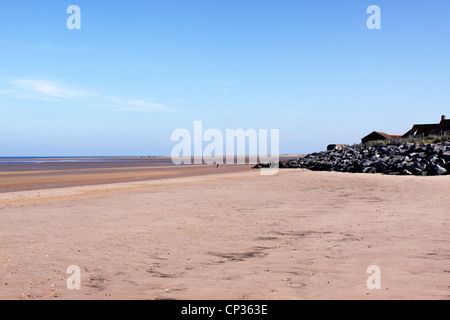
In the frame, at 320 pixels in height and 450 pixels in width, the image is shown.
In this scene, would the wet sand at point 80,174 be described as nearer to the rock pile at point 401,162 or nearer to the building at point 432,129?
the rock pile at point 401,162

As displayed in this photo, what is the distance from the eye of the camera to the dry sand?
5297 mm

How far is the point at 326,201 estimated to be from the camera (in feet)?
47.0

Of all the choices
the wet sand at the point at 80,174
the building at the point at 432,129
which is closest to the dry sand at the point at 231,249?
the wet sand at the point at 80,174

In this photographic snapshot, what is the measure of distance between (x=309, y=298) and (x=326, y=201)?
985 cm

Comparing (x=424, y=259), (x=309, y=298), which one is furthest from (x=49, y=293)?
(x=424, y=259)

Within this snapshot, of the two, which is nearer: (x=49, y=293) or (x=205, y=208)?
(x=49, y=293)

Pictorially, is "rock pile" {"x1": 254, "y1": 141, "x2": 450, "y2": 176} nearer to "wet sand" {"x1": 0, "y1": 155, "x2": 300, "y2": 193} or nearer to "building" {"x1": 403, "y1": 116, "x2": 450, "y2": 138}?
"wet sand" {"x1": 0, "y1": 155, "x2": 300, "y2": 193}

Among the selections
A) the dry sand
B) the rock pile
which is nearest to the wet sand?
the dry sand

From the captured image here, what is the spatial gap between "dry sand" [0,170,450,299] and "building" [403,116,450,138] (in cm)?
5250

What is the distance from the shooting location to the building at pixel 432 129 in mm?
59312

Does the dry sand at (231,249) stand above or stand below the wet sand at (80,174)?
above

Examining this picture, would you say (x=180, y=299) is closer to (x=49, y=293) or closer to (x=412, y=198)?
(x=49, y=293)

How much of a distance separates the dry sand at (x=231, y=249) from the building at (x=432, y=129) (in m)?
52.5
